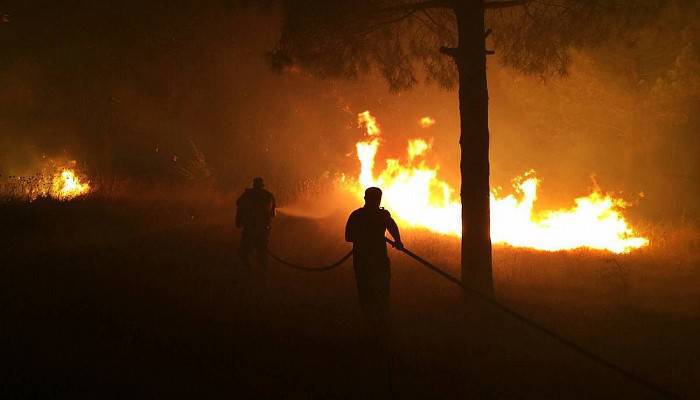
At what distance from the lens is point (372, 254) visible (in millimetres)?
6734

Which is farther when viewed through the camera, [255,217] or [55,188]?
[55,188]

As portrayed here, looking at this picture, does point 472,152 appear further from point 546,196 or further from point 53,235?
point 546,196

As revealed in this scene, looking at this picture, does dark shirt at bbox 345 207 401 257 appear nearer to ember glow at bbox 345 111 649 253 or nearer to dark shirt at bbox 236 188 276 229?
dark shirt at bbox 236 188 276 229

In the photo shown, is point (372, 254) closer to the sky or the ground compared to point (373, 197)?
closer to the ground

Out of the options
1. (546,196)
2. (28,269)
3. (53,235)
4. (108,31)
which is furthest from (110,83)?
(546,196)

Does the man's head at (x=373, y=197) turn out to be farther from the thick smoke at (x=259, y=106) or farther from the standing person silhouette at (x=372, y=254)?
the thick smoke at (x=259, y=106)

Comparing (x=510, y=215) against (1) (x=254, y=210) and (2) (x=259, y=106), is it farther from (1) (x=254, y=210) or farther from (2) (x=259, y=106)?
(2) (x=259, y=106)

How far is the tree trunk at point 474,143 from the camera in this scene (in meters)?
8.38

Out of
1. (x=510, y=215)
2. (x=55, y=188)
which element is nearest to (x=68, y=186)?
(x=55, y=188)

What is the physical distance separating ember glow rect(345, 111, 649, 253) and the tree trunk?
19.0 feet

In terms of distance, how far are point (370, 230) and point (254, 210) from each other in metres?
3.64

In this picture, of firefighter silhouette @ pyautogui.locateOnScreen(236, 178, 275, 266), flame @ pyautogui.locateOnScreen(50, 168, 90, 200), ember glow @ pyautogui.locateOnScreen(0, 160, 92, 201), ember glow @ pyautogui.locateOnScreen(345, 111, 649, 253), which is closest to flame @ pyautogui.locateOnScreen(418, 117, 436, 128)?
ember glow @ pyautogui.locateOnScreen(345, 111, 649, 253)

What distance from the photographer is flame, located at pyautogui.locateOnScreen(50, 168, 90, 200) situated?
54.5 feet

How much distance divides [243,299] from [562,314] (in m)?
4.75
